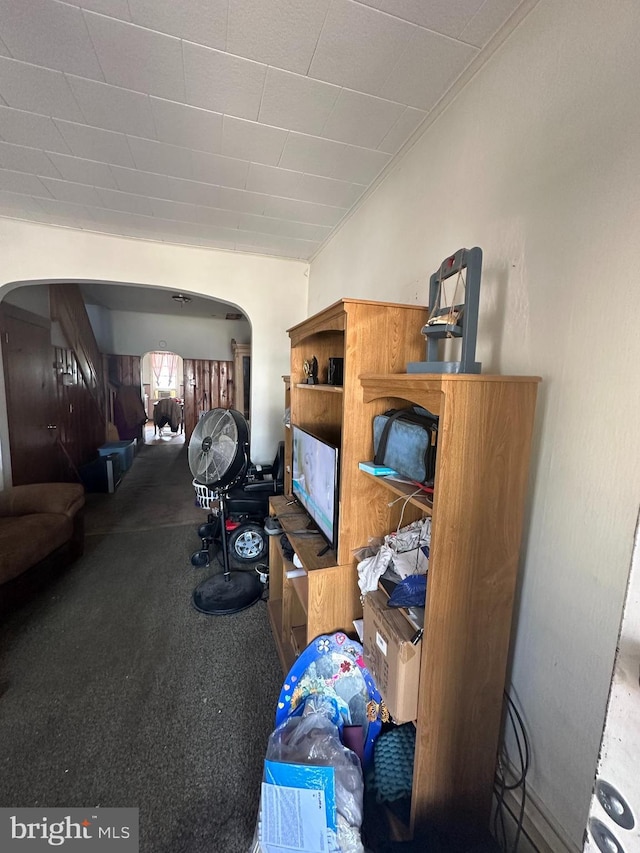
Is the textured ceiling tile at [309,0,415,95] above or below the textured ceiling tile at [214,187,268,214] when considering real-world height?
below

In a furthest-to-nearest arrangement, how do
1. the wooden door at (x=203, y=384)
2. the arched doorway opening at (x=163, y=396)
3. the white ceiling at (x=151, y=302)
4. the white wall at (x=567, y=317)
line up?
the arched doorway opening at (x=163, y=396), the wooden door at (x=203, y=384), the white ceiling at (x=151, y=302), the white wall at (x=567, y=317)

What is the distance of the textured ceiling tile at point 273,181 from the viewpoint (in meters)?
1.94

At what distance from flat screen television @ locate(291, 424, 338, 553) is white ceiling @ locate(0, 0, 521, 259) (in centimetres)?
145

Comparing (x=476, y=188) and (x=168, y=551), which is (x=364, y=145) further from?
(x=168, y=551)

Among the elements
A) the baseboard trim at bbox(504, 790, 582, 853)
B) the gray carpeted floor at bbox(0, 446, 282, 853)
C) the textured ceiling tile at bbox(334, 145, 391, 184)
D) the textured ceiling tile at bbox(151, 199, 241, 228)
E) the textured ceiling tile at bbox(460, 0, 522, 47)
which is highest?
the textured ceiling tile at bbox(151, 199, 241, 228)

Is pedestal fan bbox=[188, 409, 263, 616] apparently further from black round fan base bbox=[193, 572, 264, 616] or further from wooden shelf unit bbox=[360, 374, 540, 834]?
wooden shelf unit bbox=[360, 374, 540, 834]

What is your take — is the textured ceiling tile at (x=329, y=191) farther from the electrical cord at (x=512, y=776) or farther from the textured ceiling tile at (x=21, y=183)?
the electrical cord at (x=512, y=776)

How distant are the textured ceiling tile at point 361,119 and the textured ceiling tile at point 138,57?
0.64 metres

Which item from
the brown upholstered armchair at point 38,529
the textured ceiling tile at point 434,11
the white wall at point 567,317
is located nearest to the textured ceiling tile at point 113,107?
the textured ceiling tile at point 434,11

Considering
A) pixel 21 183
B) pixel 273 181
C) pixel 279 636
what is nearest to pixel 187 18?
pixel 273 181

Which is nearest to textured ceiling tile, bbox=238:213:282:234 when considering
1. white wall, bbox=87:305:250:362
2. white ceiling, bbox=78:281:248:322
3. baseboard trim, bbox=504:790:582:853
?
white ceiling, bbox=78:281:248:322

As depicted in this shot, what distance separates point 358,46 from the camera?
3.89ft

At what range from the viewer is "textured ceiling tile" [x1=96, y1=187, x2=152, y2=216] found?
2266 mm

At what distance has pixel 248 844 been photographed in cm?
113
